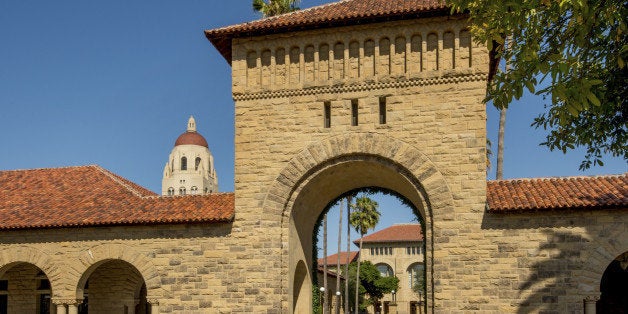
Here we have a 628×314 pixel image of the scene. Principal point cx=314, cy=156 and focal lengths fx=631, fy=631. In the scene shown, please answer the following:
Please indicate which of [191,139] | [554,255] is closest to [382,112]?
[554,255]

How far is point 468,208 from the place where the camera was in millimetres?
15859

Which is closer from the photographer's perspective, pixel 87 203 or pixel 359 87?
pixel 359 87

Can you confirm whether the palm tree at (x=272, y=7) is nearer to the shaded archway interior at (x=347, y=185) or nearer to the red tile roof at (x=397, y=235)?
the shaded archway interior at (x=347, y=185)

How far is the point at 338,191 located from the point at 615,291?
8.56 meters

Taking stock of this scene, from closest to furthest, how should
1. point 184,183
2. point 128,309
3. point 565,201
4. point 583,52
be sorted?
1. point 583,52
2. point 565,201
3. point 128,309
4. point 184,183

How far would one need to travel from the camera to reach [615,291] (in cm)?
1825

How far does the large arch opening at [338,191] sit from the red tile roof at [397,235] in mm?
46900

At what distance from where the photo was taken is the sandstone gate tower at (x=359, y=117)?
1608 centimetres

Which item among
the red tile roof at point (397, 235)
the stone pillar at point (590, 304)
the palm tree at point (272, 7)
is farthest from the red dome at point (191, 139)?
the stone pillar at point (590, 304)

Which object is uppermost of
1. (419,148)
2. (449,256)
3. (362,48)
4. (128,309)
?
(362,48)

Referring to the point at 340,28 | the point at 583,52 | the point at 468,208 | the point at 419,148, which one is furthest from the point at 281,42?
the point at 583,52

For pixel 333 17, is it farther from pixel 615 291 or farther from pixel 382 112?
pixel 615 291

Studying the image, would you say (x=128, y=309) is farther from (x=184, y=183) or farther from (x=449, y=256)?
(x=184, y=183)

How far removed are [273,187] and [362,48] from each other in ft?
14.7
